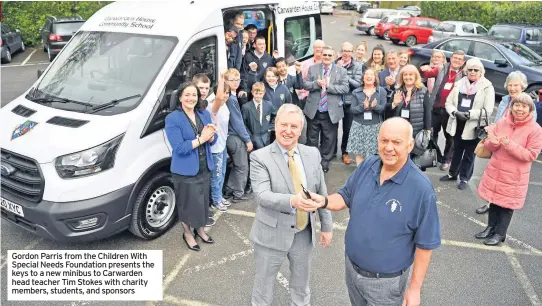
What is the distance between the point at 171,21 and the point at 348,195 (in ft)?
10.9

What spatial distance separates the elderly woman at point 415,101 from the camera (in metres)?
5.82

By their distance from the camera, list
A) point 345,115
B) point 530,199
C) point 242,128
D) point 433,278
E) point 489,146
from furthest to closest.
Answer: point 345,115 → point 530,199 → point 242,128 → point 489,146 → point 433,278

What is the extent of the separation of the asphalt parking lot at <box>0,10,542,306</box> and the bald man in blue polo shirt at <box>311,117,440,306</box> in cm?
132

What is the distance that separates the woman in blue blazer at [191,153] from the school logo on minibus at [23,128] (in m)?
1.38

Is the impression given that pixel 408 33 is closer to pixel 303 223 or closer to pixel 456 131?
pixel 456 131

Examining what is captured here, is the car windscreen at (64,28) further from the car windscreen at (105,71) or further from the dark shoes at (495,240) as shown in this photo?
the dark shoes at (495,240)

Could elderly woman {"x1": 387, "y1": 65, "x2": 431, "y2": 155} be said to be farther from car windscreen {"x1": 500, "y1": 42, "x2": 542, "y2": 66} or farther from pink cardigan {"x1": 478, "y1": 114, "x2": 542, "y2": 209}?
car windscreen {"x1": 500, "y1": 42, "x2": 542, "y2": 66}

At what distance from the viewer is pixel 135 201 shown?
457 centimetres

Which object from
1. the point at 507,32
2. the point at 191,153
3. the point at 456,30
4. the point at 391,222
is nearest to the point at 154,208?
the point at 191,153

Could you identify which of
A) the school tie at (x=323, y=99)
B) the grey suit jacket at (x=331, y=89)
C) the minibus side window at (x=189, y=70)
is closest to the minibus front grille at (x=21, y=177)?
the minibus side window at (x=189, y=70)

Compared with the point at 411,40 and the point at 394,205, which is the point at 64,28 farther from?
the point at 411,40

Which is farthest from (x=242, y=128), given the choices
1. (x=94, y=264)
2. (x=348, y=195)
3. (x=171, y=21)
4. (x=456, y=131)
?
(x=456, y=131)

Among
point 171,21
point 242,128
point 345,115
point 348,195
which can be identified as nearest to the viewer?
point 348,195

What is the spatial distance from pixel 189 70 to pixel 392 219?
131 inches
